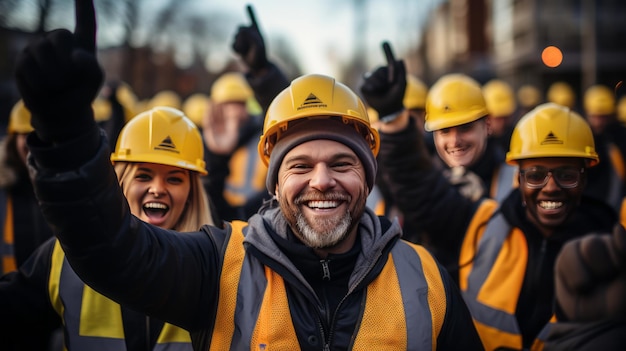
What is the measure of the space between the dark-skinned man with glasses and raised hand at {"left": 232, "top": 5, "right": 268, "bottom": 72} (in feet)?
2.42

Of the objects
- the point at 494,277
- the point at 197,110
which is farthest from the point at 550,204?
the point at 197,110

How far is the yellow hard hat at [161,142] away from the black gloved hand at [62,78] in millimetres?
1469

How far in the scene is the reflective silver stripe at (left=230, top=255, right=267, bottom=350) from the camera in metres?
2.41

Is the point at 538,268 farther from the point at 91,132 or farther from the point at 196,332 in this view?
the point at 91,132

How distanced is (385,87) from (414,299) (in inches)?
57.5

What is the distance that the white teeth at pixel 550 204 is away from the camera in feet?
10.9

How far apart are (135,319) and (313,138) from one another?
3.96 ft

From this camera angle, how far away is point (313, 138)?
2693mm

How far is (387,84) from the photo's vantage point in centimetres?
365

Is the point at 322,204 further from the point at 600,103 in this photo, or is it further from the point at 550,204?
the point at 600,103

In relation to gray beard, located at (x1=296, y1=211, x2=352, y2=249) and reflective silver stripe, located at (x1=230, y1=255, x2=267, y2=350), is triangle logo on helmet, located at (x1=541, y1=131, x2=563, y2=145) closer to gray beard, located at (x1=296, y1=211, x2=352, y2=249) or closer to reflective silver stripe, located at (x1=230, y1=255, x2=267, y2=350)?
gray beard, located at (x1=296, y1=211, x2=352, y2=249)

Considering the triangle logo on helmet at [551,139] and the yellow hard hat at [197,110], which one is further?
the yellow hard hat at [197,110]

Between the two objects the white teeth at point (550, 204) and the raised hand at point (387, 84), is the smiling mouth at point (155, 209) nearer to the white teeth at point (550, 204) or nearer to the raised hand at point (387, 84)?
the raised hand at point (387, 84)

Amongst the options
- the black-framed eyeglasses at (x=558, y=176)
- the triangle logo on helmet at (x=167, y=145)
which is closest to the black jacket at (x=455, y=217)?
the black-framed eyeglasses at (x=558, y=176)
